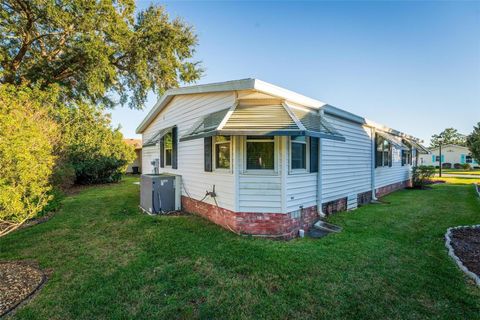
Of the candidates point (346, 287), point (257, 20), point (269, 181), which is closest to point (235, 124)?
point (269, 181)

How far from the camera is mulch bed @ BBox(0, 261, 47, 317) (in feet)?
11.3

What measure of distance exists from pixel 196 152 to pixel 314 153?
3743 millimetres

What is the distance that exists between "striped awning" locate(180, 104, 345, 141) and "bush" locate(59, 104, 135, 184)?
1338 cm

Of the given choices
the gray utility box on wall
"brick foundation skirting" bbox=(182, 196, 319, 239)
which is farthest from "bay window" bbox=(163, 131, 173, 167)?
"brick foundation skirting" bbox=(182, 196, 319, 239)

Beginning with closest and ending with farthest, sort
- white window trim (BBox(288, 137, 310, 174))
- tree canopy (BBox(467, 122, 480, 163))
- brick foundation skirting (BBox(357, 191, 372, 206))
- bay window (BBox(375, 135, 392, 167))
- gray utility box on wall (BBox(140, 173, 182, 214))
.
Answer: white window trim (BBox(288, 137, 310, 174)) < gray utility box on wall (BBox(140, 173, 182, 214)) < brick foundation skirting (BBox(357, 191, 372, 206)) < tree canopy (BBox(467, 122, 480, 163)) < bay window (BBox(375, 135, 392, 167))

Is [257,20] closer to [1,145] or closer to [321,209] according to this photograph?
[321,209]

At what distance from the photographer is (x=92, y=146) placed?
1669 cm

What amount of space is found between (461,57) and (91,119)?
22.1 meters

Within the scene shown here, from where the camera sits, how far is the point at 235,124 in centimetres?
544

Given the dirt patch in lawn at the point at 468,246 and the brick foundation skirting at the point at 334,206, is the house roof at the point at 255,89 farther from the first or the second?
the dirt patch in lawn at the point at 468,246

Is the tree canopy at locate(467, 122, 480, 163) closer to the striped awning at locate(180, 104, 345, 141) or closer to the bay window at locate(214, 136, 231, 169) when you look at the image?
the striped awning at locate(180, 104, 345, 141)

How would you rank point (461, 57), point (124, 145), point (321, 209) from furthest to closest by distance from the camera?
point (124, 145) → point (461, 57) → point (321, 209)

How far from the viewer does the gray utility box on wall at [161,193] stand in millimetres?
8227

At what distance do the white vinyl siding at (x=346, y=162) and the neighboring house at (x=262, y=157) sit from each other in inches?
1.4
